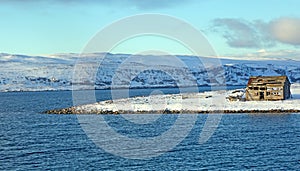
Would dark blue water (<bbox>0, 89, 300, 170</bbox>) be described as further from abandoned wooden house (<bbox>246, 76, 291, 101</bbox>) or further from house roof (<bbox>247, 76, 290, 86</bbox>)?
house roof (<bbox>247, 76, 290, 86</bbox>)

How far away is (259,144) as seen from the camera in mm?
55188

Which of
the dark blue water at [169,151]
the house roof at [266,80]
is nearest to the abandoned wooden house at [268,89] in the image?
the house roof at [266,80]

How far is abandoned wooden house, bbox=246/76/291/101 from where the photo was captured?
109m

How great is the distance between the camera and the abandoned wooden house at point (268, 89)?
10862 centimetres

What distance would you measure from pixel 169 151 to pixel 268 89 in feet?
208

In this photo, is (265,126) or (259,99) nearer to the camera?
(265,126)

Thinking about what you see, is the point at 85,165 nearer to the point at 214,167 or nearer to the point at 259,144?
the point at 214,167

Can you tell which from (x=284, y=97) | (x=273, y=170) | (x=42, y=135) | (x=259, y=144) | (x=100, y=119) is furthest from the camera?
(x=284, y=97)

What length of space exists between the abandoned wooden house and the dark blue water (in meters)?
27.6

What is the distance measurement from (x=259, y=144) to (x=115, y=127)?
26.0 m

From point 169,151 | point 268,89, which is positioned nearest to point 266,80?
point 268,89

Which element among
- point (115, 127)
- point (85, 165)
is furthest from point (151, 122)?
point (85, 165)

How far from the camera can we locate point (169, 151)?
169ft

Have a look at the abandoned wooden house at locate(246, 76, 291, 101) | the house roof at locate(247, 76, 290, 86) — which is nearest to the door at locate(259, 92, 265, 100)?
the abandoned wooden house at locate(246, 76, 291, 101)
